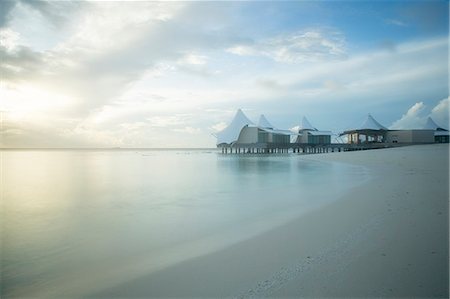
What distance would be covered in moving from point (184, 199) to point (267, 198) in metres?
2.84

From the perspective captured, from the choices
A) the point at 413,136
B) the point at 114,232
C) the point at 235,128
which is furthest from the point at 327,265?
the point at 413,136

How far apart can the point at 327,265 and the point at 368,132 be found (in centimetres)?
5580

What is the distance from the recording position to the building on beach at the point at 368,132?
52656 millimetres

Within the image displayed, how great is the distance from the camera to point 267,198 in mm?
9289

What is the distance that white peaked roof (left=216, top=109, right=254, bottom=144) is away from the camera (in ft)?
182

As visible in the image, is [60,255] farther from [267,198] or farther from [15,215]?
[267,198]

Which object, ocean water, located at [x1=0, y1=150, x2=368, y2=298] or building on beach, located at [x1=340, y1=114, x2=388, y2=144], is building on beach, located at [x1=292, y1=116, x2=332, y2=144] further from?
ocean water, located at [x1=0, y1=150, x2=368, y2=298]

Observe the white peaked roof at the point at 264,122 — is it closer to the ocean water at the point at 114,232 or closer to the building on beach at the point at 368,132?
the building on beach at the point at 368,132

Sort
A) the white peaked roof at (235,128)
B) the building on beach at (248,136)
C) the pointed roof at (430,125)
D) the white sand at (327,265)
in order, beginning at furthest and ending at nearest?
the pointed roof at (430,125), the white peaked roof at (235,128), the building on beach at (248,136), the white sand at (327,265)

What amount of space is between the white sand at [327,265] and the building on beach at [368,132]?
5270cm

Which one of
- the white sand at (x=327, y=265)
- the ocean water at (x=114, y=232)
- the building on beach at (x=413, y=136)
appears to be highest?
the building on beach at (x=413, y=136)

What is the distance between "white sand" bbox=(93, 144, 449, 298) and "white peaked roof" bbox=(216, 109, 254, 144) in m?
50.2

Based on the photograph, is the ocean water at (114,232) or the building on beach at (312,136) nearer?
the ocean water at (114,232)

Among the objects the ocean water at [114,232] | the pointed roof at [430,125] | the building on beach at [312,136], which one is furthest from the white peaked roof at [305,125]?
the ocean water at [114,232]
